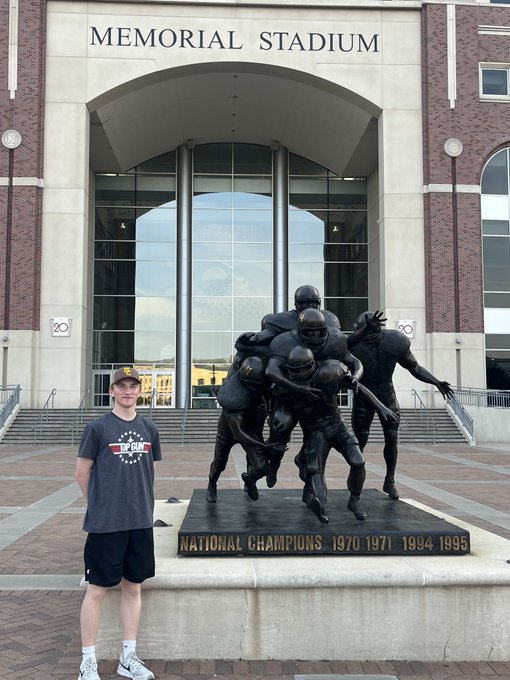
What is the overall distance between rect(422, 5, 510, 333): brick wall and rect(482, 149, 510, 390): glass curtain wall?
1048 millimetres

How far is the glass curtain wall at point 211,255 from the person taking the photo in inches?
1336

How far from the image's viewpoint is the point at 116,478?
3730mm

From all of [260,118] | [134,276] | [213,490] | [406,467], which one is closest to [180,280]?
[134,276]

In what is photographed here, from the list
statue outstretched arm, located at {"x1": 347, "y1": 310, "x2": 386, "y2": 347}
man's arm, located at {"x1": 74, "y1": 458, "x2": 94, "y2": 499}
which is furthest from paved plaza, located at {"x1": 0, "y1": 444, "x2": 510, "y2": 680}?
statue outstretched arm, located at {"x1": 347, "y1": 310, "x2": 386, "y2": 347}

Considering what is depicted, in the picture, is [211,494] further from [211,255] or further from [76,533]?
[211,255]

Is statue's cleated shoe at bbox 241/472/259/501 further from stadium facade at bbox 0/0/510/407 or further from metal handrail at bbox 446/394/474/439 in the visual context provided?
stadium facade at bbox 0/0/510/407

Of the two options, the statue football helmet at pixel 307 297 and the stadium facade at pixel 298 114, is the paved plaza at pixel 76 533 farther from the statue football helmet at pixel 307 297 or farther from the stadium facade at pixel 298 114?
the stadium facade at pixel 298 114

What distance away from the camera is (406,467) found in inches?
596

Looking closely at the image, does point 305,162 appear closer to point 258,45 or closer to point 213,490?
point 258,45

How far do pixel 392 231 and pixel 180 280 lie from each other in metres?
12.1

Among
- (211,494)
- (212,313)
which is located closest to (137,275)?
(212,313)

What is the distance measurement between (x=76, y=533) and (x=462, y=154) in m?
24.5

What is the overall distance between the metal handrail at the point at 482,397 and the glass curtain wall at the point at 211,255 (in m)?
9.81

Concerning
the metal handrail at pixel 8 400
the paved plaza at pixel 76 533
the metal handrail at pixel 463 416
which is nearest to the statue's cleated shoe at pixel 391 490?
the paved plaza at pixel 76 533
